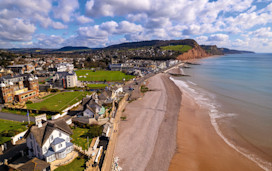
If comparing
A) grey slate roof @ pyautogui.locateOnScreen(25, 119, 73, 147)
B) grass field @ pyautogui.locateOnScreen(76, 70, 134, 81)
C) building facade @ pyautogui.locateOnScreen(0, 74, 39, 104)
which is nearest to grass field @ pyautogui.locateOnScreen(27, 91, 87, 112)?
building facade @ pyautogui.locateOnScreen(0, 74, 39, 104)

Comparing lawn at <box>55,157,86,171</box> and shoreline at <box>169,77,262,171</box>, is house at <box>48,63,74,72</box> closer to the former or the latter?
shoreline at <box>169,77,262,171</box>

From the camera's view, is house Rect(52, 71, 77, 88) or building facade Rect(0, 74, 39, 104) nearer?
building facade Rect(0, 74, 39, 104)

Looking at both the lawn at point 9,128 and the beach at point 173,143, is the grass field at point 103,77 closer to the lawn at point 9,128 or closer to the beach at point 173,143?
the beach at point 173,143

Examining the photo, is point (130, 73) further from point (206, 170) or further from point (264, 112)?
point (206, 170)

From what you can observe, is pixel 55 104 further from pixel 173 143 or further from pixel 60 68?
pixel 60 68

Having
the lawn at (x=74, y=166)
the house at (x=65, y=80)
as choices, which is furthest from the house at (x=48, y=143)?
the house at (x=65, y=80)

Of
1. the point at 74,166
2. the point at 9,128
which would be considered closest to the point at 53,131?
the point at 74,166

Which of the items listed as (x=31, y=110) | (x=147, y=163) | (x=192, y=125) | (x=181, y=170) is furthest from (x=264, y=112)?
(x=31, y=110)
